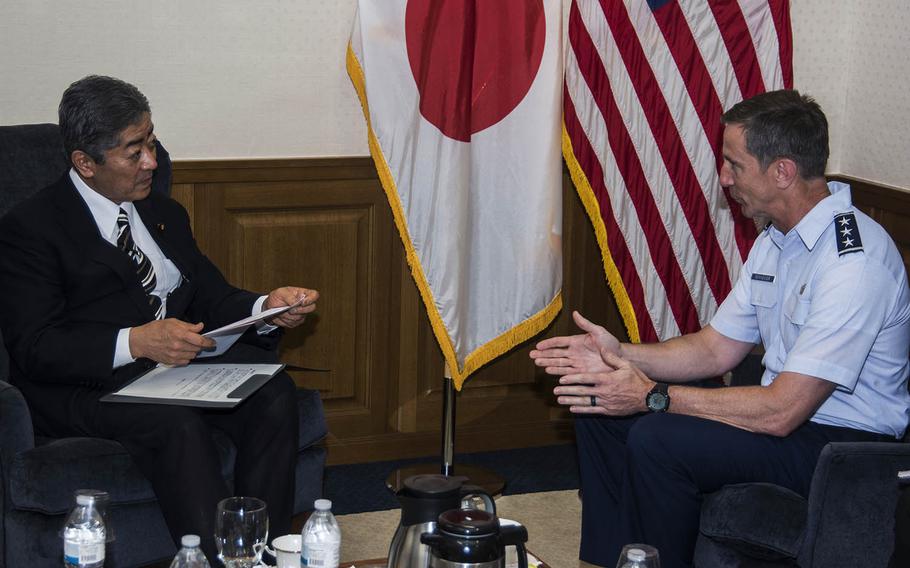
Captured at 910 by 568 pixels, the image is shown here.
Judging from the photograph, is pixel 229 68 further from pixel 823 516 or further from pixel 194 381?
pixel 823 516

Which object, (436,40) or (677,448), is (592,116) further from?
(677,448)

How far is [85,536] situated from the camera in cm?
205

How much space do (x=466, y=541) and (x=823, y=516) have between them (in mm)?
1076

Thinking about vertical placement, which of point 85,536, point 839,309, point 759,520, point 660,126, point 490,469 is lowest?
point 490,469

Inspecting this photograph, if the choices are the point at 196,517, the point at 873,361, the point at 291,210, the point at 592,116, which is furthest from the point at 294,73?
the point at 873,361

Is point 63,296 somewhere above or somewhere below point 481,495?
above

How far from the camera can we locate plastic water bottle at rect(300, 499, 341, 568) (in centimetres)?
206

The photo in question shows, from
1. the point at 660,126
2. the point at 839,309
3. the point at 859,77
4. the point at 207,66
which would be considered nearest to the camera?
the point at 839,309

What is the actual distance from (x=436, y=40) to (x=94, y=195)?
48.1 inches

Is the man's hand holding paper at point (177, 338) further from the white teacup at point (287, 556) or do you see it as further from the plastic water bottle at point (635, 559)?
the plastic water bottle at point (635, 559)

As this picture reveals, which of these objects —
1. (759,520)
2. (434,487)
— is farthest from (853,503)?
(434,487)

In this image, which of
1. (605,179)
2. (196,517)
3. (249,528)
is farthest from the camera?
(605,179)

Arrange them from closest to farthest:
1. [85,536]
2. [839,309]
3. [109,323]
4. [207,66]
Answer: [85,536]
[839,309]
[109,323]
[207,66]

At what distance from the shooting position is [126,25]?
3666mm
